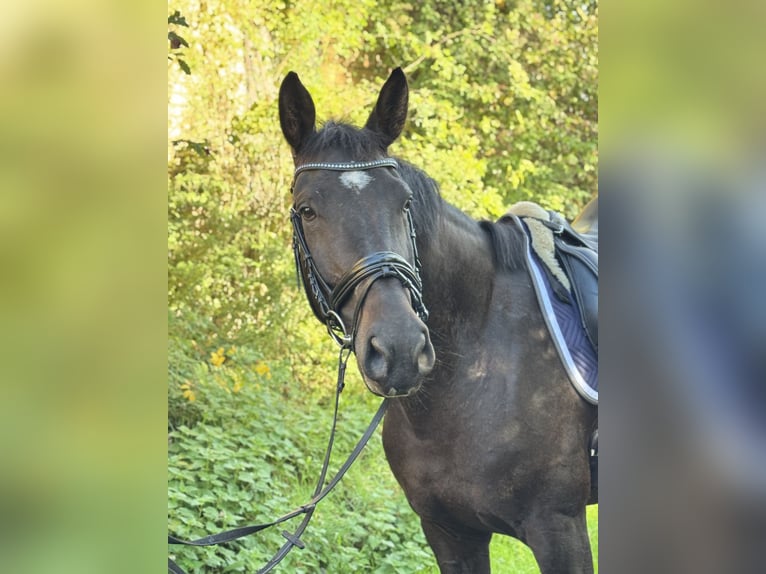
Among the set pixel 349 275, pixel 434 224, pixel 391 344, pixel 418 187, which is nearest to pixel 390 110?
→ pixel 418 187

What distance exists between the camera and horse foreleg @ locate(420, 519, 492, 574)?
283cm

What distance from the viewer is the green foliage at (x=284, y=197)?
4734 millimetres

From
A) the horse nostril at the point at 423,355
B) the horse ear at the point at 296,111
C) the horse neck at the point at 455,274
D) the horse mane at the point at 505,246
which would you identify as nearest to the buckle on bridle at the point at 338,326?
the horse nostril at the point at 423,355

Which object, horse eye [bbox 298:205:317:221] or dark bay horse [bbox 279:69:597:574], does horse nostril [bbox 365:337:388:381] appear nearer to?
dark bay horse [bbox 279:69:597:574]

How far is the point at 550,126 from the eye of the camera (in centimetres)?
841

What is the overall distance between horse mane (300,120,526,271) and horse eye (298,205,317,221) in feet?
0.62

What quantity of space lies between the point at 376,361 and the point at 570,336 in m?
0.84

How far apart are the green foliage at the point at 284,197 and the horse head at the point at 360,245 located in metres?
1.32

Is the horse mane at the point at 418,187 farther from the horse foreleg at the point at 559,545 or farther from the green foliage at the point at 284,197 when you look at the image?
the green foliage at the point at 284,197
